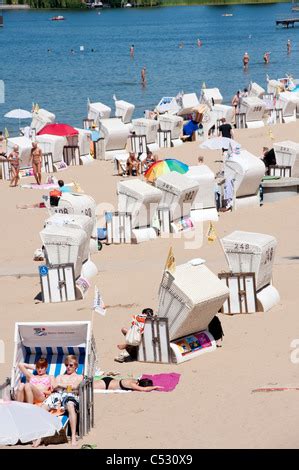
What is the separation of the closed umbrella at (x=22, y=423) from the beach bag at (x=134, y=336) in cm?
254

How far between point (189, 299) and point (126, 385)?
1.24 m

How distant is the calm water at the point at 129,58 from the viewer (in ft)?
175

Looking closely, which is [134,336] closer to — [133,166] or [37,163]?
[37,163]

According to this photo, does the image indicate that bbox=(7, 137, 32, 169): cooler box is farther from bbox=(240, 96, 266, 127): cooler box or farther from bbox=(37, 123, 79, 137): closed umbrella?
bbox=(240, 96, 266, 127): cooler box

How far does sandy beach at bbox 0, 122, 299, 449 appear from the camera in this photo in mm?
10312

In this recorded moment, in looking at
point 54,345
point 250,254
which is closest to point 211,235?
point 250,254

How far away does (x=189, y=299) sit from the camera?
12172 millimetres

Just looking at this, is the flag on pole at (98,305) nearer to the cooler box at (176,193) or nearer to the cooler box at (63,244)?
the cooler box at (63,244)

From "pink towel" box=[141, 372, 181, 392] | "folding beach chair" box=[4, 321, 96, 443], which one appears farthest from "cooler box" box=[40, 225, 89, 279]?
"pink towel" box=[141, 372, 181, 392]

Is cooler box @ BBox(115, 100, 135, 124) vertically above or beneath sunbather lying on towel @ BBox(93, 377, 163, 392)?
beneath

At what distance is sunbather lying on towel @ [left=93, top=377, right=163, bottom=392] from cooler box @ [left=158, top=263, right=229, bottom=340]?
0.97 m
